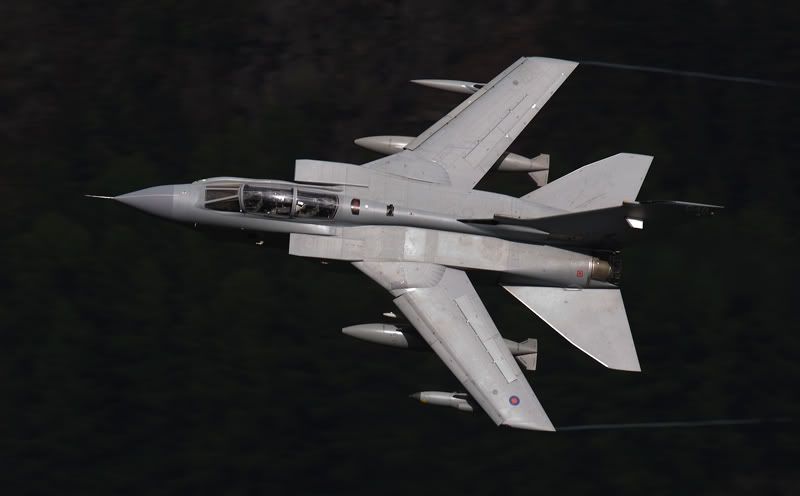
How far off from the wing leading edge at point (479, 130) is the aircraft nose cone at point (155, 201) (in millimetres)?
4400

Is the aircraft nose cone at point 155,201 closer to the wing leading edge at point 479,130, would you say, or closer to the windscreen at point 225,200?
the windscreen at point 225,200

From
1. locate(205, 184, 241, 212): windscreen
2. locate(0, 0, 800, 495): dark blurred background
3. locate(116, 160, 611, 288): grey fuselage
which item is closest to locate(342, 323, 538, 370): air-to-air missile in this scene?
locate(116, 160, 611, 288): grey fuselage

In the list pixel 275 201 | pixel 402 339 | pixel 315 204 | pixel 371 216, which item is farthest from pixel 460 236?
pixel 275 201

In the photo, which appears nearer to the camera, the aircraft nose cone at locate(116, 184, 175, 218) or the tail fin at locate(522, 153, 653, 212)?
the aircraft nose cone at locate(116, 184, 175, 218)

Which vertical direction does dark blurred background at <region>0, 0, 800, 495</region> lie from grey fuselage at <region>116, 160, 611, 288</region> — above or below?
below

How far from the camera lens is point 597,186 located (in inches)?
1059

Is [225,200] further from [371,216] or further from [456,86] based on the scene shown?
[456,86]

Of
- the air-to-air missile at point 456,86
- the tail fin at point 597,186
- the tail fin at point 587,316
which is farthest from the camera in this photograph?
the air-to-air missile at point 456,86

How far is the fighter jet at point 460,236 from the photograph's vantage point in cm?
2556

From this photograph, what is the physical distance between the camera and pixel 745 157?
46.8 metres

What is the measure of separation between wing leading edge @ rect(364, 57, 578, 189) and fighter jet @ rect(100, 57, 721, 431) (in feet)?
0.17

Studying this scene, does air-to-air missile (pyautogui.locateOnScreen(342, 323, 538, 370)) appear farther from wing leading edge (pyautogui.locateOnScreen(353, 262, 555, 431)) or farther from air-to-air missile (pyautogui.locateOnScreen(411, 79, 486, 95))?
air-to-air missile (pyautogui.locateOnScreen(411, 79, 486, 95))

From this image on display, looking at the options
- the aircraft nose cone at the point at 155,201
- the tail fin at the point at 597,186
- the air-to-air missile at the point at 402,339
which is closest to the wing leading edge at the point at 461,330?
the air-to-air missile at the point at 402,339

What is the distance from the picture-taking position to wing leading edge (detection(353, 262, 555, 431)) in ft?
81.7
